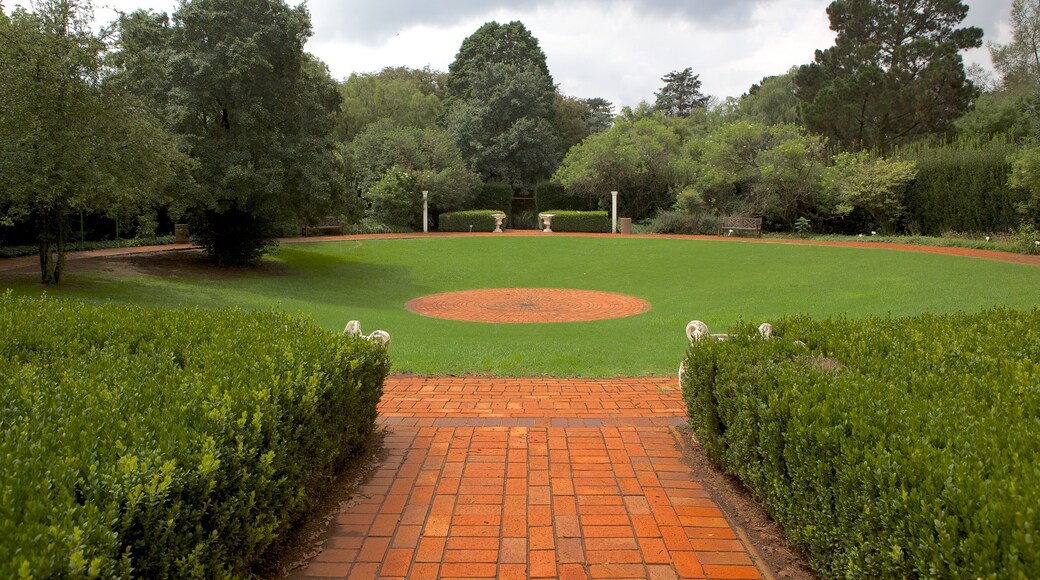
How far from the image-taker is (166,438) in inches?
92.0

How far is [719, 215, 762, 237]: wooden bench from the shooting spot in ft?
88.6

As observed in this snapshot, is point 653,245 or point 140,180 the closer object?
point 140,180

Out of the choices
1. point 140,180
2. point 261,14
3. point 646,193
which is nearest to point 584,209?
point 646,193

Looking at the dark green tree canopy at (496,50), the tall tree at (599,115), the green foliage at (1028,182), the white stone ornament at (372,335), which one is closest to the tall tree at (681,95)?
the tall tree at (599,115)

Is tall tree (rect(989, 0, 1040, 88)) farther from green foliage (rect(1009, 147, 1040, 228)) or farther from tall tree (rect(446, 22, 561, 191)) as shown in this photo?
tall tree (rect(446, 22, 561, 191))

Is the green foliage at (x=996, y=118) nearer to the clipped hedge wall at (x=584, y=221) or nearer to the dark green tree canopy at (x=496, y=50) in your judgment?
the clipped hedge wall at (x=584, y=221)

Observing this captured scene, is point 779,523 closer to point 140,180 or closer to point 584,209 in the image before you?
point 140,180

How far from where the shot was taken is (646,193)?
33625mm

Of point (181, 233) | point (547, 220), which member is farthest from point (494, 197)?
point (181, 233)

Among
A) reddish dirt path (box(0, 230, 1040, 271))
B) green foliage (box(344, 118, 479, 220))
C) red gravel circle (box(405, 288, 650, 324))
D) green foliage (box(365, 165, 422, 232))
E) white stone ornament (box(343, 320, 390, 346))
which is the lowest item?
red gravel circle (box(405, 288, 650, 324))

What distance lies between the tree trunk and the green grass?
1.40ft

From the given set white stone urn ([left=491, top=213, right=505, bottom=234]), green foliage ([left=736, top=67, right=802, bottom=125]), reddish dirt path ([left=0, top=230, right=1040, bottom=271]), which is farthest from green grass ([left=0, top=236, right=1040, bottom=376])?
green foliage ([left=736, top=67, right=802, bottom=125])

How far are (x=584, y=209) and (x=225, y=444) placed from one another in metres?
34.1

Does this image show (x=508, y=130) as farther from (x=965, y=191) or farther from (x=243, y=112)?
(x=243, y=112)
